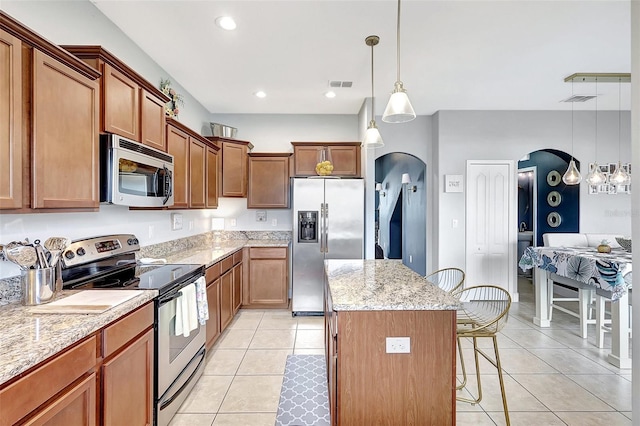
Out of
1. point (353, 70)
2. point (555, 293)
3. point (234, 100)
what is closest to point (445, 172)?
point (353, 70)

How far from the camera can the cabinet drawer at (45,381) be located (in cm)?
94

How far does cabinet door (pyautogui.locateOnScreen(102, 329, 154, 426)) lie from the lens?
1415 millimetres

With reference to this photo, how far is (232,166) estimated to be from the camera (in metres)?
4.42

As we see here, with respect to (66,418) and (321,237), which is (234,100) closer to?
(321,237)

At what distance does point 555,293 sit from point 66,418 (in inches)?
247

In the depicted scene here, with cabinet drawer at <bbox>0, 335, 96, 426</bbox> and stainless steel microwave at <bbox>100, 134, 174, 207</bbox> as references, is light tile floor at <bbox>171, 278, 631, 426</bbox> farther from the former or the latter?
stainless steel microwave at <bbox>100, 134, 174, 207</bbox>

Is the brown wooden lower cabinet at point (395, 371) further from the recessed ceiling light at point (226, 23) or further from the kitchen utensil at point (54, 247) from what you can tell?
the recessed ceiling light at point (226, 23)

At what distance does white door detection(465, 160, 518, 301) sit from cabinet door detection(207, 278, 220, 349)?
3592mm

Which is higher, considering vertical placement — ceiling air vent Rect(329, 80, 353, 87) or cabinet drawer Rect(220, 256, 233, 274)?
ceiling air vent Rect(329, 80, 353, 87)

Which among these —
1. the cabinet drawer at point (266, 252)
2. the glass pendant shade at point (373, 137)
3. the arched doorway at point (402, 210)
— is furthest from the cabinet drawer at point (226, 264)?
the arched doorway at point (402, 210)

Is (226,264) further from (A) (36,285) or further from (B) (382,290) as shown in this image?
(B) (382,290)

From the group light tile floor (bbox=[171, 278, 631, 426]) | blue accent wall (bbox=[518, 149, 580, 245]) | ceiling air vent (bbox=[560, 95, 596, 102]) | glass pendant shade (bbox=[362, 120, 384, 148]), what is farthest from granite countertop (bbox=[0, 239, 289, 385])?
blue accent wall (bbox=[518, 149, 580, 245])

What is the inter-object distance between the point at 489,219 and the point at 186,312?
14.2 ft

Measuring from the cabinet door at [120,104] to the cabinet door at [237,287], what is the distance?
2.07 m
